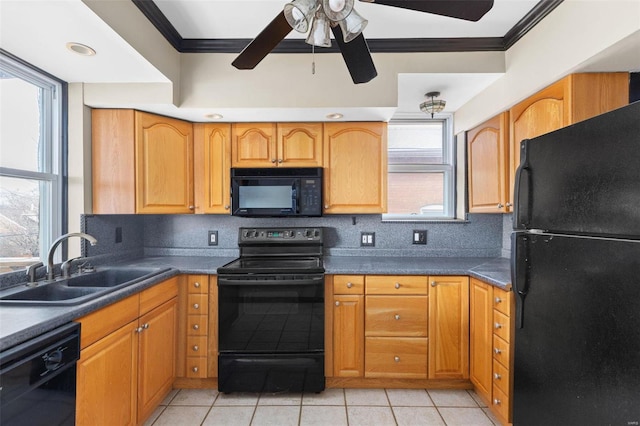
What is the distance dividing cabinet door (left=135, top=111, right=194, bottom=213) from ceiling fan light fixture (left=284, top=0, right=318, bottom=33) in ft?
5.08

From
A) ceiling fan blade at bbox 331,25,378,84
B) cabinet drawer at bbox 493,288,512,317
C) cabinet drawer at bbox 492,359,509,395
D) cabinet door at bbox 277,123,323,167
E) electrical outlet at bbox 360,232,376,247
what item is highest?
ceiling fan blade at bbox 331,25,378,84

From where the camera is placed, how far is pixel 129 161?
2.15 metres

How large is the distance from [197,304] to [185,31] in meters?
1.81

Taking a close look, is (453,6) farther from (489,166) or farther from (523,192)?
(489,166)

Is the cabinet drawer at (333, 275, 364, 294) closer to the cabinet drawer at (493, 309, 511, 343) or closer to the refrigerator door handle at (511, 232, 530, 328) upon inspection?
the cabinet drawer at (493, 309, 511, 343)

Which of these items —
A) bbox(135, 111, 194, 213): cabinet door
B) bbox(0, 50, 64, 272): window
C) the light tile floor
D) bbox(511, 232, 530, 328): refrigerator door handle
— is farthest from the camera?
bbox(135, 111, 194, 213): cabinet door

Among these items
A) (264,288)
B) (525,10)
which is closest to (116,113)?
(264,288)

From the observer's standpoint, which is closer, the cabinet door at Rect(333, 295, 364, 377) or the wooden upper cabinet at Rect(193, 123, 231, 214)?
the cabinet door at Rect(333, 295, 364, 377)

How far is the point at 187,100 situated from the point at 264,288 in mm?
1389

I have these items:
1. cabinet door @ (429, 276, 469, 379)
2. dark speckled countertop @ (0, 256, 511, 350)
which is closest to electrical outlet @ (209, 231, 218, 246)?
dark speckled countertop @ (0, 256, 511, 350)

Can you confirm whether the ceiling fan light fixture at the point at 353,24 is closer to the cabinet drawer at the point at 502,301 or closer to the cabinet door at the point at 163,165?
the cabinet drawer at the point at 502,301

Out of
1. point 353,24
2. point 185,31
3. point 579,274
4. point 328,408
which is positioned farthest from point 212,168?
point 579,274

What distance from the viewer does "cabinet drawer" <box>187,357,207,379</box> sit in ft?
7.03

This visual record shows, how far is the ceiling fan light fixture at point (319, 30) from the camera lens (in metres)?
1.16
